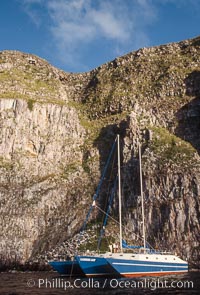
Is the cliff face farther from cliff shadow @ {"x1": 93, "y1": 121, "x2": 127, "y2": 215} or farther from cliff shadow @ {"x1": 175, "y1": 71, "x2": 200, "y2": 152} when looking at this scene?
A: cliff shadow @ {"x1": 93, "y1": 121, "x2": 127, "y2": 215}

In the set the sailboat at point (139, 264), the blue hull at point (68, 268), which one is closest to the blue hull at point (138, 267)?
the sailboat at point (139, 264)

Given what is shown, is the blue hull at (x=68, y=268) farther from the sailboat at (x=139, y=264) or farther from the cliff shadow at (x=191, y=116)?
the cliff shadow at (x=191, y=116)

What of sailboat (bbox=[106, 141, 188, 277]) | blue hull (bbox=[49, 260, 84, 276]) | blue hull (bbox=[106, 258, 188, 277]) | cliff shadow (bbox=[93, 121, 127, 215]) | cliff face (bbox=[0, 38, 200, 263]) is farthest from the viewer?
cliff shadow (bbox=[93, 121, 127, 215])

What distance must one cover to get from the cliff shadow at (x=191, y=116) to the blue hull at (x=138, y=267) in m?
54.2

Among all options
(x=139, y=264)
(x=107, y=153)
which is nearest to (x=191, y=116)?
(x=107, y=153)

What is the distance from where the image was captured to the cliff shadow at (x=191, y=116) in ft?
384

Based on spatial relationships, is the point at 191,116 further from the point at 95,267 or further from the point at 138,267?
the point at 95,267

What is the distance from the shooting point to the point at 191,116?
12262cm

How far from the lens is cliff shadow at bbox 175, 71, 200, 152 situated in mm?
117188

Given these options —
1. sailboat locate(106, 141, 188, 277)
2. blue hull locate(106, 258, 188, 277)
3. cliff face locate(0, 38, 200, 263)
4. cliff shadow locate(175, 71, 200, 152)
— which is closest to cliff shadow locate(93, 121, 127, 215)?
cliff face locate(0, 38, 200, 263)

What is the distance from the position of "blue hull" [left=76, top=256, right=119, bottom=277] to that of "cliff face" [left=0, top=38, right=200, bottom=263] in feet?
99.9

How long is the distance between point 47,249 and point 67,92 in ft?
255

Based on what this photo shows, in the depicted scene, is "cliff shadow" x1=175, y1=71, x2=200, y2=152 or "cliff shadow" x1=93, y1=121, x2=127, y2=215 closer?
"cliff shadow" x1=93, y1=121, x2=127, y2=215

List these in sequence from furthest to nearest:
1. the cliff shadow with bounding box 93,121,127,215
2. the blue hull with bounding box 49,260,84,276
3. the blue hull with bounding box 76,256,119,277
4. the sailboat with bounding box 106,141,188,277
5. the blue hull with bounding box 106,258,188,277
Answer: the cliff shadow with bounding box 93,121,127,215 → the blue hull with bounding box 49,260,84,276 → the blue hull with bounding box 76,256,119,277 → the sailboat with bounding box 106,141,188,277 → the blue hull with bounding box 106,258,188,277
